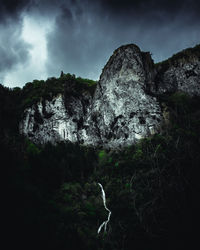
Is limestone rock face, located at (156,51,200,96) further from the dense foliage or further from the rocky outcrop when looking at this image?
the dense foliage

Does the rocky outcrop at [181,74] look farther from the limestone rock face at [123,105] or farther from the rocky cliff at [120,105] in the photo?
the limestone rock face at [123,105]

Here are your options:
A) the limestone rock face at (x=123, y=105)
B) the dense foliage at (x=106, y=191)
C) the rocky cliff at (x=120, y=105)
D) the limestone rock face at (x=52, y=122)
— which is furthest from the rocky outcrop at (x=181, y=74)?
the limestone rock face at (x=52, y=122)

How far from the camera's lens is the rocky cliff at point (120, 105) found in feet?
93.7

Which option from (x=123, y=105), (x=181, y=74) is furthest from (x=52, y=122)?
(x=181, y=74)

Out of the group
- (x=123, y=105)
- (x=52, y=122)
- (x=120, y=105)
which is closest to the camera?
(x=123, y=105)

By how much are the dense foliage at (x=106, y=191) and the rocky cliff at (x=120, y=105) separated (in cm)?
309

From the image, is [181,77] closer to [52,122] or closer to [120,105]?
[120,105]

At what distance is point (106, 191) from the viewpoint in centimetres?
1812

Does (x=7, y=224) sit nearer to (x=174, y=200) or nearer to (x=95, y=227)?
(x=174, y=200)

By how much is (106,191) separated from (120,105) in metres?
17.6

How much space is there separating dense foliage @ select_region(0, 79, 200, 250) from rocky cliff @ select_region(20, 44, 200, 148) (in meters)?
3.09

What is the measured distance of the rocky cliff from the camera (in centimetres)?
2855

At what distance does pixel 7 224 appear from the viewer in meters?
4.26

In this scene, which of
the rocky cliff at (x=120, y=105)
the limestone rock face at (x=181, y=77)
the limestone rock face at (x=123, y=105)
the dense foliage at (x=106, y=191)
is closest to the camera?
the dense foliage at (x=106, y=191)
